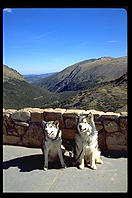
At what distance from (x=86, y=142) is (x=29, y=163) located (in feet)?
3.73

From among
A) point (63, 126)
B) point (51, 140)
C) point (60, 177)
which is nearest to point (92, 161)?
point (60, 177)

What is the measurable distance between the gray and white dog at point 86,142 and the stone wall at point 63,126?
0.67 m

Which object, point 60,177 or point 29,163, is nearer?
point 60,177

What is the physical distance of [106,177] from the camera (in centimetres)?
376

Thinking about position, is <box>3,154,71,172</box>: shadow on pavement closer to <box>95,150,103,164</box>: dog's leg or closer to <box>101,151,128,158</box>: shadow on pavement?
<box>95,150,103,164</box>: dog's leg

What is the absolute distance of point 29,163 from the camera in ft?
14.4

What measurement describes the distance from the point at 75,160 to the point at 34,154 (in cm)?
95

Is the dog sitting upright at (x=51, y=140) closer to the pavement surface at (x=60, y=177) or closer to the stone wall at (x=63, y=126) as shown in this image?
the pavement surface at (x=60, y=177)

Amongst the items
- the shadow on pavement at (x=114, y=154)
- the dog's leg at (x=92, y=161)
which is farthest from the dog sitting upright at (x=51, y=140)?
the shadow on pavement at (x=114, y=154)

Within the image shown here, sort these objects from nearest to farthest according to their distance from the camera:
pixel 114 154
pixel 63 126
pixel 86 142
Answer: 1. pixel 86 142
2. pixel 114 154
3. pixel 63 126

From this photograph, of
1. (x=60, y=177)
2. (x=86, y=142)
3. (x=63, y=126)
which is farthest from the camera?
(x=63, y=126)

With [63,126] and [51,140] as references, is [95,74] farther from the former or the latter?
[51,140]
